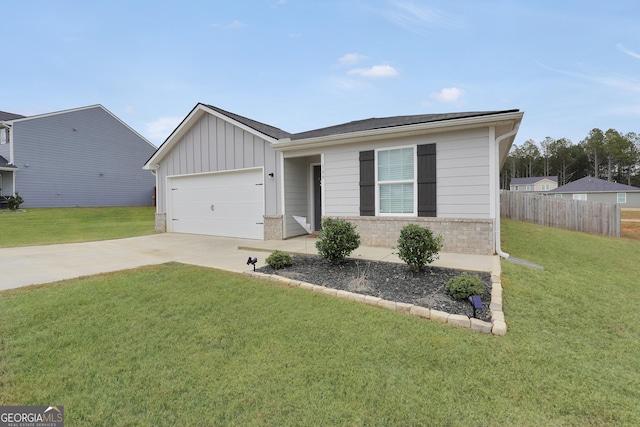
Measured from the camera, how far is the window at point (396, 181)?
681 centimetres

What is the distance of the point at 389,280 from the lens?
448 centimetres

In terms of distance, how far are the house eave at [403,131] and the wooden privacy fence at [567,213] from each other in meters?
10.0

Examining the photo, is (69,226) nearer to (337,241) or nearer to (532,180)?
(337,241)

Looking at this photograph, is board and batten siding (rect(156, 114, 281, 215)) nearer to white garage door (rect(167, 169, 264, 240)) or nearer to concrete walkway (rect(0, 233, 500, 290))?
white garage door (rect(167, 169, 264, 240))

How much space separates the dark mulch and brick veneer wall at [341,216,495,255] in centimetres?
166

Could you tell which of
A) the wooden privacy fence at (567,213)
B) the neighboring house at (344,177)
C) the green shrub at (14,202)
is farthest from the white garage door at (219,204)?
the wooden privacy fence at (567,213)

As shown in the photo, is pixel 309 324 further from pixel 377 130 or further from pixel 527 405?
pixel 377 130

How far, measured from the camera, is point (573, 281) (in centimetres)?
470

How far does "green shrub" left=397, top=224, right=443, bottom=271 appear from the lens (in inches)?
179

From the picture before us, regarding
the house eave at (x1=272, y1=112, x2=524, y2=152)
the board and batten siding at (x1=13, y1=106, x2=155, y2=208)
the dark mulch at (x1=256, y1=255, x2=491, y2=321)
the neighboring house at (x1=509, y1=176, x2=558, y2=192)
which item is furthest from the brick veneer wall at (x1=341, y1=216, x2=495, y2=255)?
the neighboring house at (x1=509, y1=176, x2=558, y2=192)

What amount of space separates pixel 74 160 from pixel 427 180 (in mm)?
23409

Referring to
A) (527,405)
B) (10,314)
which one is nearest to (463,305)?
(527,405)

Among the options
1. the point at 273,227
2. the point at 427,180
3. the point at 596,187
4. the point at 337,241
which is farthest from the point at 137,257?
the point at 596,187

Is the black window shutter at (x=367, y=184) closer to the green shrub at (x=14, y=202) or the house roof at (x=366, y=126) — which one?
the house roof at (x=366, y=126)
